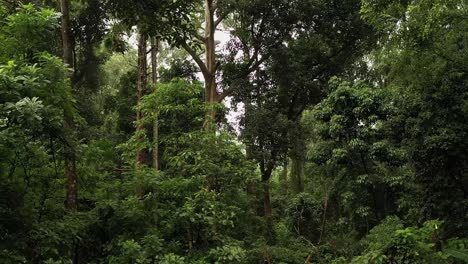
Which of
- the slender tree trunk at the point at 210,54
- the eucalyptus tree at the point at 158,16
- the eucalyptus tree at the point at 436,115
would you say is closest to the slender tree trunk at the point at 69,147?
the eucalyptus tree at the point at 158,16

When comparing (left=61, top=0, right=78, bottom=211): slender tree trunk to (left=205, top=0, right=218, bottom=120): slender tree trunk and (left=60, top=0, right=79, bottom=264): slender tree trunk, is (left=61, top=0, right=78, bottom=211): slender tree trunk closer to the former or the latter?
(left=60, top=0, right=79, bottom=264): slender tree trunk

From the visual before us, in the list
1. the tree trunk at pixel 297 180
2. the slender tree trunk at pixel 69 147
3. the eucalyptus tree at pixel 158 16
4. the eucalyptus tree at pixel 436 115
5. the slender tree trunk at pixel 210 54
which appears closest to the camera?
the slender tree trunk at pixel 69 147

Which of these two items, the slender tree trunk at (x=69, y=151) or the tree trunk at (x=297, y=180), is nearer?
the slender tree trunk at (x=69, y=151)

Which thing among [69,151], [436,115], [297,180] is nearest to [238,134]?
[436,115]

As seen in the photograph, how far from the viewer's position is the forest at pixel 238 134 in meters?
4.53

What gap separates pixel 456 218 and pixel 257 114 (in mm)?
5661

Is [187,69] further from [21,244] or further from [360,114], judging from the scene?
[21,244]

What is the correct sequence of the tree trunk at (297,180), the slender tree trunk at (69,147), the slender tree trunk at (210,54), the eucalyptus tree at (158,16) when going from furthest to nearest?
the tree trunk at (297,180)
the slender tree trunk at (210,54)
the eucalyptus tree at (158,16)
the slender tree trunk at (69,147)

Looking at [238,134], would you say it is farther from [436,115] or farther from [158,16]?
[158,16]

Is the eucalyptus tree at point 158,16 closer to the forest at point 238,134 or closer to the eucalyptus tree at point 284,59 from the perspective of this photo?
the forest at point 238,134

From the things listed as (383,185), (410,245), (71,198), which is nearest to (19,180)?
(71,198)

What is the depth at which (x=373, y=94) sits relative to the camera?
36.8 feet

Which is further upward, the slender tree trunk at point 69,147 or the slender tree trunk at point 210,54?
the slender tree trunk at point 210,54

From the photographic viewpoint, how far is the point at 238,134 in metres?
13.2
